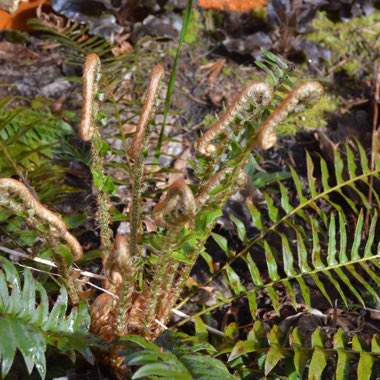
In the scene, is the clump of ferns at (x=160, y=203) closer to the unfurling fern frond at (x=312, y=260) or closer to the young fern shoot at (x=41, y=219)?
the young fern shoot at (x=41, y=219)

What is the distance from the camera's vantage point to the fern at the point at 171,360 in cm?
152

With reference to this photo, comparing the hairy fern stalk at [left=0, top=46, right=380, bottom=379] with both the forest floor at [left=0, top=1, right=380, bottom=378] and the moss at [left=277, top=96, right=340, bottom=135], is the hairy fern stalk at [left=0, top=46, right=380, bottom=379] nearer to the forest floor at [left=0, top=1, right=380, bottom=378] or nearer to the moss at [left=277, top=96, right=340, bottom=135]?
the forest floor at [left=0, top=1, right=380, bottom=378]

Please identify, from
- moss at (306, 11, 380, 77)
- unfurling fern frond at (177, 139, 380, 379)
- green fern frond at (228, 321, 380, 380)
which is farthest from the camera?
moss at (306, 11, 380, 77)

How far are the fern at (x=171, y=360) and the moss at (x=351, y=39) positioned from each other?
2416 millimetres

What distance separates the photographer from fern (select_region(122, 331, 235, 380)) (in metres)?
1.52

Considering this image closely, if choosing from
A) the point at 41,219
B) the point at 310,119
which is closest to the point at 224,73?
the point at 310,119

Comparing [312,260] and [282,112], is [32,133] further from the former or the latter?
[282,112]

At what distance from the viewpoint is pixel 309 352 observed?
1.88 m

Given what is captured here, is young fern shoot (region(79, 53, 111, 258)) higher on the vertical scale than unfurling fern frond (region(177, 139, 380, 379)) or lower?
higher

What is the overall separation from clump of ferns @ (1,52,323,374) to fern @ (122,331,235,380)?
4.6 inches

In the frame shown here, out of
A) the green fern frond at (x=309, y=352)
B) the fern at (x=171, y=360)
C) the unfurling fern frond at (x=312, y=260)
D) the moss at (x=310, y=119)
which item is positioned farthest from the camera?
the moss at (x=310, y=119)

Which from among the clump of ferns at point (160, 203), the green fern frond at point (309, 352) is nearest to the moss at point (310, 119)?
the clump of ferns at point (160, 203)

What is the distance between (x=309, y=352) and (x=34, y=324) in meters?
0.80

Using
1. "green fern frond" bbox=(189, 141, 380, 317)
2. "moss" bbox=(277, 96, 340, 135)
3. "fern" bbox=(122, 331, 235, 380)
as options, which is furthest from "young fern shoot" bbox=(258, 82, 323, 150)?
"moss" bbox=(277, 96, 340, 135)
